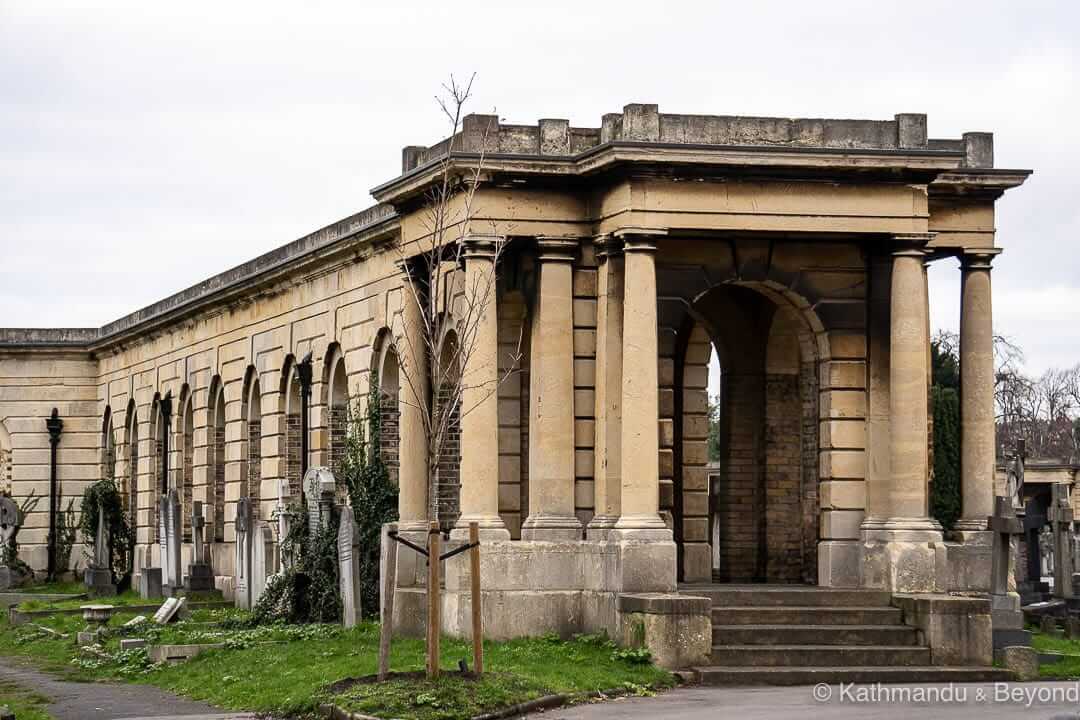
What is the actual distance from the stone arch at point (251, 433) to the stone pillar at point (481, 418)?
1538cm

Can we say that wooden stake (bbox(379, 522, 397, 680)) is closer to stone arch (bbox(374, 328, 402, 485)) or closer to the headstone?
the headstone

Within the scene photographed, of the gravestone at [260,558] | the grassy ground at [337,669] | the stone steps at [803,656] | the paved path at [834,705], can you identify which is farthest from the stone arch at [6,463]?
the paved path at [834,705]

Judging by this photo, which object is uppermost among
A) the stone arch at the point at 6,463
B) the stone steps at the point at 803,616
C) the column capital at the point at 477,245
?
the column capital at the point at 477,245

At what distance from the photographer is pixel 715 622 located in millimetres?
22391

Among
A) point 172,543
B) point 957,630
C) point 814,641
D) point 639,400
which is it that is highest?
point 639,400

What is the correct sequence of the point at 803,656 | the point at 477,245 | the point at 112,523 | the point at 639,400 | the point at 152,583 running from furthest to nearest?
the point at 112,523
the point at 152,583
the point at 477,245
the point at 639,400
the point at 803,656

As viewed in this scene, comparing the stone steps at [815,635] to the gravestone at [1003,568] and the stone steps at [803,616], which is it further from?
the gravestone at [1003,568]

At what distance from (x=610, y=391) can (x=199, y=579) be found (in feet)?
53.4

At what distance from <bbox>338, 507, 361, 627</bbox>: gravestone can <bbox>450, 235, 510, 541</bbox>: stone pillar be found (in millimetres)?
3355

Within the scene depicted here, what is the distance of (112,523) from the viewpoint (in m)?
45.8

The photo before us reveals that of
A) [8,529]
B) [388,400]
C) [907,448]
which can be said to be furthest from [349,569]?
[8,529]

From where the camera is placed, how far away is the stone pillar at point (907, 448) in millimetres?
23312

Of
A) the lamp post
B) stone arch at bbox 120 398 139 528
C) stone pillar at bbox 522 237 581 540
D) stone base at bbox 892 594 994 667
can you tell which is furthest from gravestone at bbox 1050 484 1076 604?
the lamp post

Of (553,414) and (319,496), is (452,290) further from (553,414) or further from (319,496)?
(319,496)
